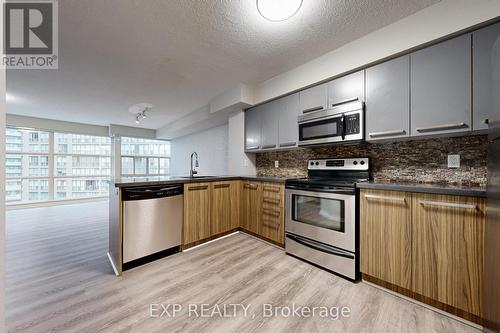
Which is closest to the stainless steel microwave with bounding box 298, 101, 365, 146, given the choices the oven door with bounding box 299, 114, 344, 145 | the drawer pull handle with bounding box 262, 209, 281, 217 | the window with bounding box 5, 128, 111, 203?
the oven door with bounding box 299, 114, 344, 145

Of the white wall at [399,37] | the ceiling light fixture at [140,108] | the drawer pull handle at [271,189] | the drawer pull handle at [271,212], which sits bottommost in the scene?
the drawer pull handle at [271,212]

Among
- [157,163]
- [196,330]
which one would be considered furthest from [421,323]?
[157,163]

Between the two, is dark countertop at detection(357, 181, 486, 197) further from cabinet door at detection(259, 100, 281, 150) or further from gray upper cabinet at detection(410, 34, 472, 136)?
cabinet door at detection(259, 100, 281, 150)

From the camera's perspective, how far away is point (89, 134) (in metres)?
6.09

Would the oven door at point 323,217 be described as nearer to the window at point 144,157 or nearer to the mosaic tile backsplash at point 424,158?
the mosaic tile backsplash at point 424,158

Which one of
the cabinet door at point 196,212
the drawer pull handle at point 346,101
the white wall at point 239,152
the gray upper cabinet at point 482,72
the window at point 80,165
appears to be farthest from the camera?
the window at point 80,165

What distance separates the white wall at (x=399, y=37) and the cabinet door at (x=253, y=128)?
76 centimetres

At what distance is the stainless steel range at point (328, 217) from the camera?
185cm

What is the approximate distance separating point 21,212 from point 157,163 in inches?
141

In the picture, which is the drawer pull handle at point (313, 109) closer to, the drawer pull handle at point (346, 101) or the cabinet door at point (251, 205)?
the drawer pull handle at point (346, 101)

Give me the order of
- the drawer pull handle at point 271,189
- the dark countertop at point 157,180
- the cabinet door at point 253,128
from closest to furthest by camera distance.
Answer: the dark countertop at point 157,180
the drawer pull handle at point 271,189
the cabinet door at point 253,128

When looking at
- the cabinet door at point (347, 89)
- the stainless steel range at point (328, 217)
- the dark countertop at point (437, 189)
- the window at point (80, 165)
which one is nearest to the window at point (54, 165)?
the window at point (80, 165)

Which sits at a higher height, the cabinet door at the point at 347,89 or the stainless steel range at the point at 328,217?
the cabinet door at the point at 347,89

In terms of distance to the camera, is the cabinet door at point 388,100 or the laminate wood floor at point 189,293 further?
the cabinet door at point 388,100
